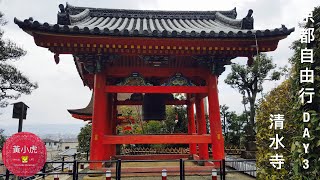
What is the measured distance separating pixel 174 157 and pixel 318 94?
34.0 feet

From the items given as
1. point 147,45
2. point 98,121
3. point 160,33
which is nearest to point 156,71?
→ point 147,45

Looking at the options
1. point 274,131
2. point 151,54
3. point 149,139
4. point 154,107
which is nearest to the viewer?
point 274,131

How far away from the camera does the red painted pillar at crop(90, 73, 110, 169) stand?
8703mm

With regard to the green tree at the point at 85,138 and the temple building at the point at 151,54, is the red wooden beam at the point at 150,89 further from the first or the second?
the green tree at the point at 85,138

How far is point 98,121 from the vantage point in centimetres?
898

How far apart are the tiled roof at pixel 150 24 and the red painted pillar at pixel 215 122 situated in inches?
76.6

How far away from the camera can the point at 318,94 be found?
3834mm

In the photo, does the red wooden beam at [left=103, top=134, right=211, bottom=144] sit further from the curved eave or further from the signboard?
the curved eave

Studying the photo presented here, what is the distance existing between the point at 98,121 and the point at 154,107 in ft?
9.88

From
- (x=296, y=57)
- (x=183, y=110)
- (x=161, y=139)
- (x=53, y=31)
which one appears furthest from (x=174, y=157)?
(x=183, y=110)

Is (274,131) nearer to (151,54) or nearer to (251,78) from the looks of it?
(151,54)

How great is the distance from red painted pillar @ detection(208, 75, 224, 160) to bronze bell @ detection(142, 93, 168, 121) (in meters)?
2.60

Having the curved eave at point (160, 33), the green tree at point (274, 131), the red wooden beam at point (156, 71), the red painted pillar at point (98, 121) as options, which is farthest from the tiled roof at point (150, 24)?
the green tree at point (274, 131)

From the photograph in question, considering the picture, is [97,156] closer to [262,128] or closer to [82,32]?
[82,32]
